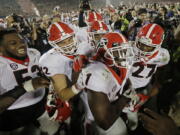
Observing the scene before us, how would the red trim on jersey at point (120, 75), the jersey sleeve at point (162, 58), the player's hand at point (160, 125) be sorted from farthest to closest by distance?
1. the jersey sleeve at point (162, 58)
2. the red trim on jersey at point (120, 75)
3. the player's hand at point (160, 125)

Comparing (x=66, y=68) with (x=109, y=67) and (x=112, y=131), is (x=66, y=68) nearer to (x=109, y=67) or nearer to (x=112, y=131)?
(x=109, y=67)

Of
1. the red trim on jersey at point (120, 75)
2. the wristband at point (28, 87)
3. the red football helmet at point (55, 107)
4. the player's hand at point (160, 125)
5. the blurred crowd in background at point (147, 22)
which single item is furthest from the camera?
the blurred crowd in background at point (147, 22)

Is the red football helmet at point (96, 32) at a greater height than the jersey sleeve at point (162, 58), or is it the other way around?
the red football helmet at point (96, 32)

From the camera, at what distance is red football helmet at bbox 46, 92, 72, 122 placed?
2666 millimetres

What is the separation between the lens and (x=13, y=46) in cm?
264

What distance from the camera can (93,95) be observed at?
6.07 ft

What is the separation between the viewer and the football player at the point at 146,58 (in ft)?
10.2

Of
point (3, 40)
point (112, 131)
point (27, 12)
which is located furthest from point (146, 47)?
point (27, 12)

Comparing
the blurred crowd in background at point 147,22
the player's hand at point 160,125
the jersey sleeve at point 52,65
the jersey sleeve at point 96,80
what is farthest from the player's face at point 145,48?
the player's hand at point 160,125

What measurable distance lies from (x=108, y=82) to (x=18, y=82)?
4.11 ft

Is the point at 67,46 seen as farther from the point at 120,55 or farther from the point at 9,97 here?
the point at 9,97

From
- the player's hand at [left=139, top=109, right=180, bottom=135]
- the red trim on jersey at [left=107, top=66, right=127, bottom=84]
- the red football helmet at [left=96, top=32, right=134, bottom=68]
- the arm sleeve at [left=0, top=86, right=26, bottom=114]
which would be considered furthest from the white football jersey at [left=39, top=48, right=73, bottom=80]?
the player's hand at [left=139, top=109, right=180, bottom=135]

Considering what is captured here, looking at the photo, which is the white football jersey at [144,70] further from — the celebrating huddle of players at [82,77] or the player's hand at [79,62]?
the player's hand at [79,62]

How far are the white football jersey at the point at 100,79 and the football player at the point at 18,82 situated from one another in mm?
623
